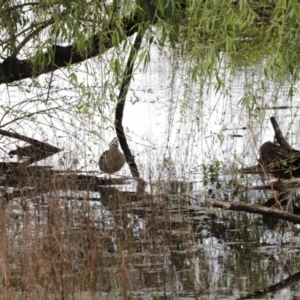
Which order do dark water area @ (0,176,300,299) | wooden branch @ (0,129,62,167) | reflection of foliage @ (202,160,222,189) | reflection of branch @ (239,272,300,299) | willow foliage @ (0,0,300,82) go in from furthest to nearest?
1. reflection of foliage @ (202,160,222,189)
2. wooden branch @ (0,129,62,167)
3. willow foliage @ (0,0,300,82)
4. reflection of branch @ (239,272,300,299)
5. dark water area @ (0,176,300,299)

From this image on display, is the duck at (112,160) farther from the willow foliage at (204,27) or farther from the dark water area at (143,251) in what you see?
the willow foliage at (204,27)

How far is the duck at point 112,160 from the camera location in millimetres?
9617

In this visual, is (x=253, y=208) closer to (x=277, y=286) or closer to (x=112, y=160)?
(x=277, y=286)

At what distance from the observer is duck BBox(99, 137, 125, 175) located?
9617 mm

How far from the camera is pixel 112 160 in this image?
979cm

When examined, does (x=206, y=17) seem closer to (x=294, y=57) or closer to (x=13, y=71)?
(x=294, y=57)

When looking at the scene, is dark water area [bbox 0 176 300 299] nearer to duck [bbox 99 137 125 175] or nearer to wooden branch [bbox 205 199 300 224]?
wooden branch [bbox 205 199 300 224]

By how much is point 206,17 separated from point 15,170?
378cm

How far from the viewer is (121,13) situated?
6.94 metres

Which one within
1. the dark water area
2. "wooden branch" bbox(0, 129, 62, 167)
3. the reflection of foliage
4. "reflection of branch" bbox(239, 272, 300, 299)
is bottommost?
"reflection of branch" bbox(239, 272, 300, 299)

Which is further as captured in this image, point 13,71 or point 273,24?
point 13,71

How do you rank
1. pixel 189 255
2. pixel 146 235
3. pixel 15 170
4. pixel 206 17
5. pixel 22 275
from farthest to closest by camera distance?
pixel 15 170 → pixel 146 235 → pixel 189 255 → pixel 206 17 → pixel 22 275

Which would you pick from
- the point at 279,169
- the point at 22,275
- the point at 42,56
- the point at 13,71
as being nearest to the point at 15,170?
the point at 13,71

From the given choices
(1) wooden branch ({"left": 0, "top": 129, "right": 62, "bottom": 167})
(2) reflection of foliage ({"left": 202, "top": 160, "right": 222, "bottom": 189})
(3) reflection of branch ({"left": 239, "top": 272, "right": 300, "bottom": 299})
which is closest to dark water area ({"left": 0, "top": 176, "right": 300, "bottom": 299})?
(3) reflection of branch ({"left": 239, "top": 272, "right": 300, "bottom": 299})
